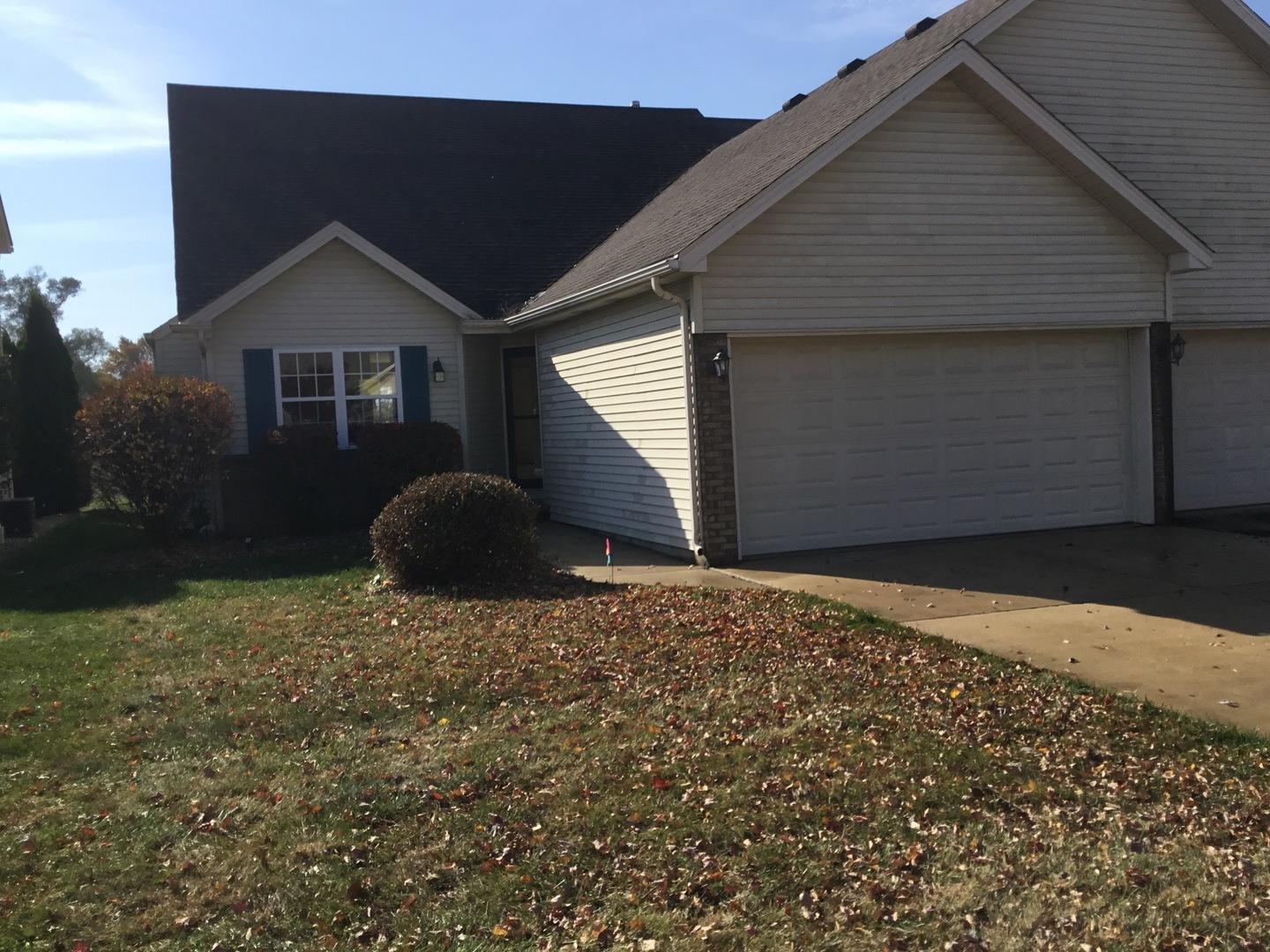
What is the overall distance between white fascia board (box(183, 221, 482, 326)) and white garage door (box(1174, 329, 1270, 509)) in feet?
32.3

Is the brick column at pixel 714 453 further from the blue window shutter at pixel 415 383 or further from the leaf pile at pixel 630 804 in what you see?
the blue window shutter at pixel 415 383

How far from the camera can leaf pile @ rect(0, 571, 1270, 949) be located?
4.23 m

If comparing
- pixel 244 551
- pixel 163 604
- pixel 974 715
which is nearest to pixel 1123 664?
pixel 974 715

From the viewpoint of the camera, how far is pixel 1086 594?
977 centimetres

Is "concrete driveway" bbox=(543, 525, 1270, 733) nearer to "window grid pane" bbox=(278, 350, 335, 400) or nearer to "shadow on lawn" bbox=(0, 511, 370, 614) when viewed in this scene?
"shadow on lawn" bbox=(0, 511, 370, 614)

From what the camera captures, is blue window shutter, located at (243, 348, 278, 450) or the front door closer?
blue window shutter, located at (243, 348, 278, 450)

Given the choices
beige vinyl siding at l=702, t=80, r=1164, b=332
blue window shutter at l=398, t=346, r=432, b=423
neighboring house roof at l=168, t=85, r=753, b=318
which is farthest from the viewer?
neighboring house roof at l=168, t=85, r=753, b=318

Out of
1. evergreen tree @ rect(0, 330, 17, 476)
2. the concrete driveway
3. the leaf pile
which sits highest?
evergreen tree @ rect(0, 330, 17, 476)

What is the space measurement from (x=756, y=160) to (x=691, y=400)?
4.12 metres

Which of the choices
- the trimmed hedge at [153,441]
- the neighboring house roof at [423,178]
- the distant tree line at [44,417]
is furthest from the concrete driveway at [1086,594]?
the distant tree line at [44,417]

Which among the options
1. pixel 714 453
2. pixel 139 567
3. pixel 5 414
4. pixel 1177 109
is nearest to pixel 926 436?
pixel 714 453

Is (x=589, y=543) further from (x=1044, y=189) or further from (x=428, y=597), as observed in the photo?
(x=1044, y=189)

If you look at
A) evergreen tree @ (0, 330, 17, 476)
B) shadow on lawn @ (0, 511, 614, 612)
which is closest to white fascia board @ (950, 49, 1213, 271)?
shadow on lawn @ (0, 511, 614, 612)

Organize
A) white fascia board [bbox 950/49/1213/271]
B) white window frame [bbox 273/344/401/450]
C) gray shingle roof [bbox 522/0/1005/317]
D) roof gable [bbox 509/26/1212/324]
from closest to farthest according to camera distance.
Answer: roof gable [bbox 509/26/1212/324]
white fascia board [bbox 950/49/1213/271]
gray shingle roof [bbox 522/0/1005/317]
white window frame [bbox 273/344/401/450]
